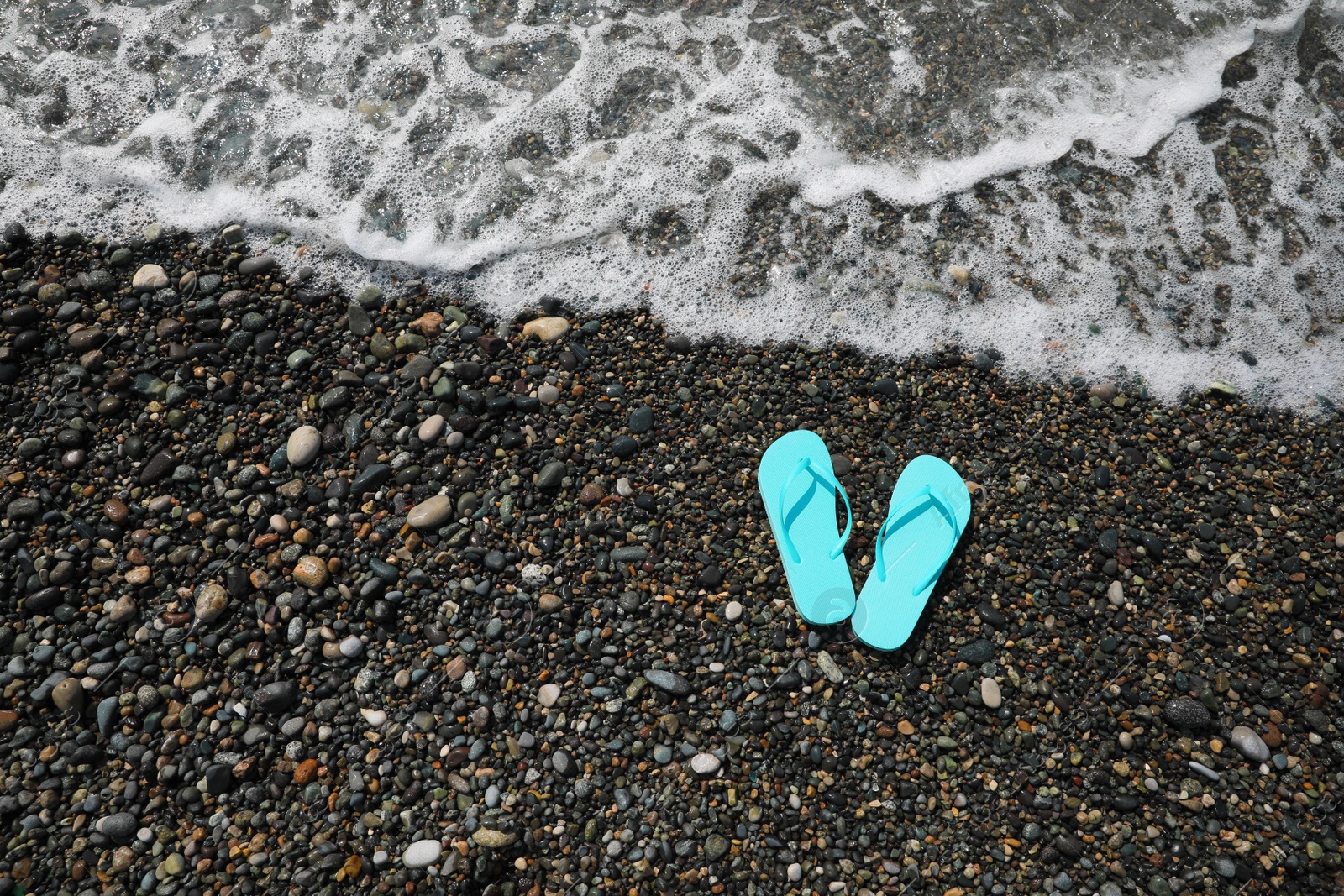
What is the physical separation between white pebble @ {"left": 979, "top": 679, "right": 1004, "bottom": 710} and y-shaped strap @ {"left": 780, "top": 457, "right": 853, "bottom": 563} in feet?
2.19

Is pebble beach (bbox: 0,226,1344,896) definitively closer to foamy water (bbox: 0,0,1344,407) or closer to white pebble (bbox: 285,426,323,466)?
white pebble (bbox: 285,426,323,466)

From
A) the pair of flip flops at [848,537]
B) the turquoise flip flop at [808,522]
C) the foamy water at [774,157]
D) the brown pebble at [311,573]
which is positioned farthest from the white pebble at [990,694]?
the brown pebble at [311,573]

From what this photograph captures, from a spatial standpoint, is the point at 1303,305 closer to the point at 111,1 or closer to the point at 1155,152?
the point at 1155,152

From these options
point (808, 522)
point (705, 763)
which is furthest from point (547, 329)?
point (705, 763)

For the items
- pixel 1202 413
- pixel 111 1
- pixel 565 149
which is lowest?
pixel 1202 413

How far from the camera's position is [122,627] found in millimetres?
2861

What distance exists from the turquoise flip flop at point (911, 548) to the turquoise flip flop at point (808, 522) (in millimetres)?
101

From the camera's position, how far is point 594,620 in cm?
286

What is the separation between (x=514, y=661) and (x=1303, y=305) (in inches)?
153

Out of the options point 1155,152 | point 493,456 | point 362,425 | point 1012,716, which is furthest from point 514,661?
point 1155,152

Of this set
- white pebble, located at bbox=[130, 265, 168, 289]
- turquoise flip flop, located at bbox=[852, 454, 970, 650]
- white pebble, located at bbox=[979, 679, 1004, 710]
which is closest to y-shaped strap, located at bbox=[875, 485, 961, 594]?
turquoise flip flop, located at bbox=[852, 454, 970, 650]

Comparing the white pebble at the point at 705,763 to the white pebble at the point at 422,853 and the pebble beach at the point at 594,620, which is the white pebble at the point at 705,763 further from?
the white pebble at the point at 422,853

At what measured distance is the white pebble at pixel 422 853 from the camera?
2479mm

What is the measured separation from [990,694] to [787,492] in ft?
3.25
